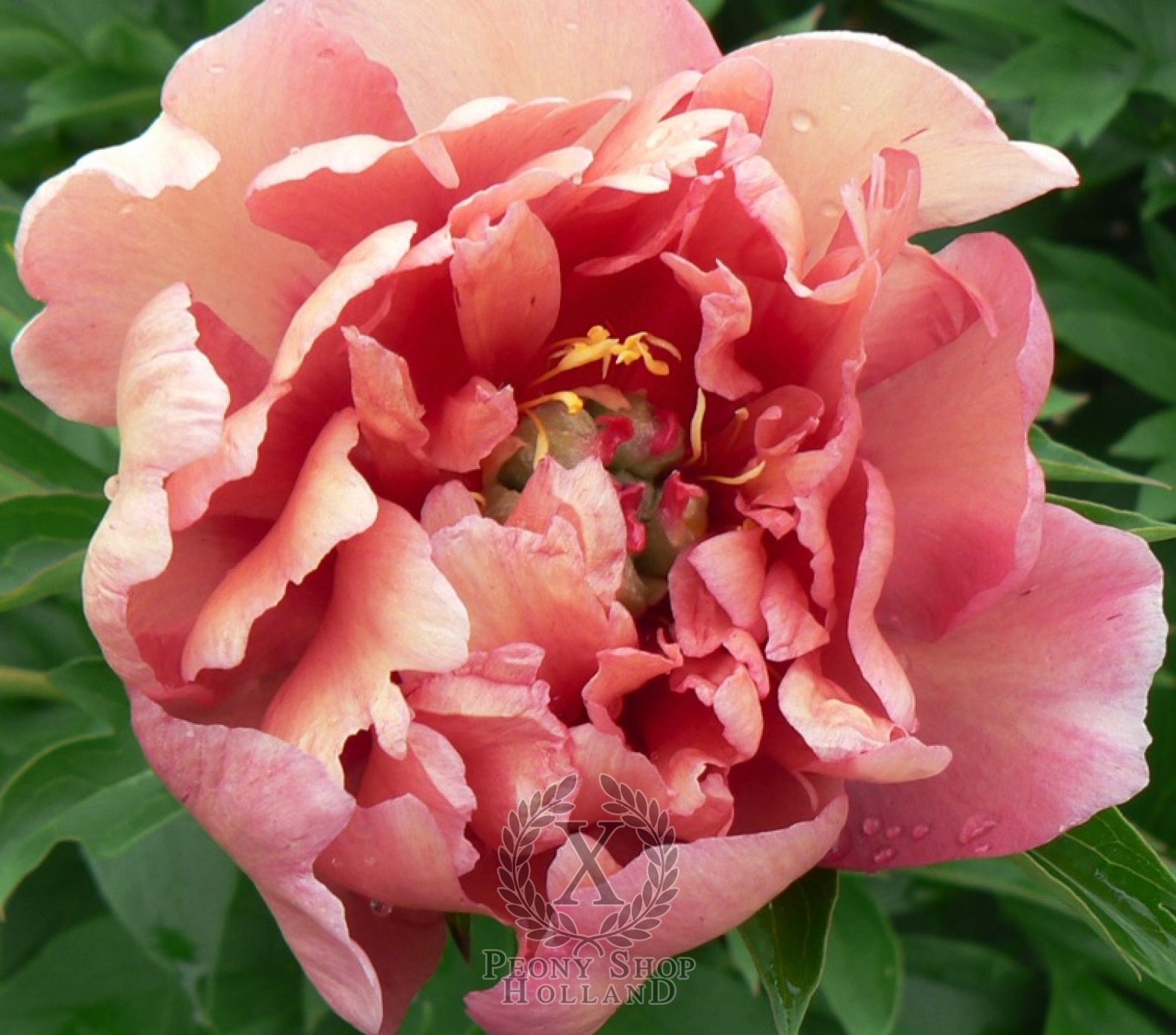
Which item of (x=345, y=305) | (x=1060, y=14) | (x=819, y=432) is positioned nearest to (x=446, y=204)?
(x=345, y=305)

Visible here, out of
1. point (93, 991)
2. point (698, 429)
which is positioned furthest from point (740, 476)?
point (93, 991)

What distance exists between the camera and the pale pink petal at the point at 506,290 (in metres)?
0.93

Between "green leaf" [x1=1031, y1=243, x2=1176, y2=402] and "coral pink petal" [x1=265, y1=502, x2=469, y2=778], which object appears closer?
"coral pink petal" [x1=265, y1=502, x2=469, y2=778]

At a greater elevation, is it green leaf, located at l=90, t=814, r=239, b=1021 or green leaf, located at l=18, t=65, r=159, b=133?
green leaf, located at l=18, t=65, r=159, b=133

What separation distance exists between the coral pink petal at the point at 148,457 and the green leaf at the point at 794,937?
423mm

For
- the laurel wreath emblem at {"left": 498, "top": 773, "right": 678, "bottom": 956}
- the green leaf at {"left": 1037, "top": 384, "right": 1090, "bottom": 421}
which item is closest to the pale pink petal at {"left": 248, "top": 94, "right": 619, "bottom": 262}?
the laurel wreath emblem at {"left": 498, "top": 773, "right": 678, "bottom": 956}

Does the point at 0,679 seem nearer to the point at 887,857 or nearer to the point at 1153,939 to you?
the point at 887,857

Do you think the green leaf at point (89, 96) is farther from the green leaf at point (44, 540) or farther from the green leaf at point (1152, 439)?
the green leaf at point (1152, 439)

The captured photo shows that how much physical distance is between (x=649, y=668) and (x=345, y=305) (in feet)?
0.95

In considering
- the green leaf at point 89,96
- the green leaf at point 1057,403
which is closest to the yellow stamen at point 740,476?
the green leaf at point 1057,403

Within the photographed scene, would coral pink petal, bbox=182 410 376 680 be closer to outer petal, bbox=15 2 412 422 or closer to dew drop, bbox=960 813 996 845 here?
outer petal, bbox=15 2 412 422

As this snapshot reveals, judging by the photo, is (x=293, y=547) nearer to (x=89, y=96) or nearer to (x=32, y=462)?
(x=32, y=462)

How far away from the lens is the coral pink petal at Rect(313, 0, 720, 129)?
991 millimetres

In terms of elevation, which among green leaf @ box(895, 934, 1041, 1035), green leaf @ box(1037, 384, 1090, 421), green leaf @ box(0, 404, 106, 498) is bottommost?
green leaf @ box(895, 934, 1041, 1035)
